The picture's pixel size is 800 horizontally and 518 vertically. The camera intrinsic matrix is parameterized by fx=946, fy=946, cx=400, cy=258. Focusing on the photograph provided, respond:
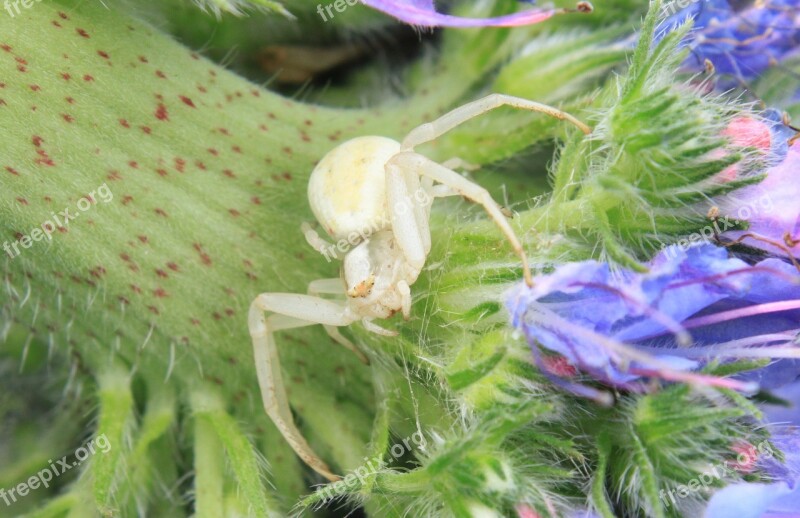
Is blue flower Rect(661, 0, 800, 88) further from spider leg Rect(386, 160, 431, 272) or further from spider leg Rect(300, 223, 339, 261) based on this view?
spider leg Rect(300, 223, 339, 261)

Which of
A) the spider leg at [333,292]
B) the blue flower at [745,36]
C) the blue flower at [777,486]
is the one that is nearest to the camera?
the blue flower at [777,486]

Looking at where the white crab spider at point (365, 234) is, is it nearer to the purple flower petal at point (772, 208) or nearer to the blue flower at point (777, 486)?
the purple flower petal at point (772, 208)

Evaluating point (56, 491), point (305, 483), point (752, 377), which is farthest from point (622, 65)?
point (56, 491)

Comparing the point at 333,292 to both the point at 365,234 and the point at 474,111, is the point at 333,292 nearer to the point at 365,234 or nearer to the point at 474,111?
the point at 365,234

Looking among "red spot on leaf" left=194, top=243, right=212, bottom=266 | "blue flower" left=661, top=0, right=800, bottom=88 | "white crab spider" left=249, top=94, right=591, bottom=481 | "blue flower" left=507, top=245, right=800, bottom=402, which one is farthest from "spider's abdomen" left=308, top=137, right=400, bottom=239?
"blue flower" left=661, top=0, right=800, bottom=88

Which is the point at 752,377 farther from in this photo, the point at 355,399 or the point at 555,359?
the point at 355,399

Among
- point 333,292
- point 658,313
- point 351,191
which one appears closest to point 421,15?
point 351,191

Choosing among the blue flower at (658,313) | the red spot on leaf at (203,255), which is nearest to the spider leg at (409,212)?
the blue flower at (658,313)
